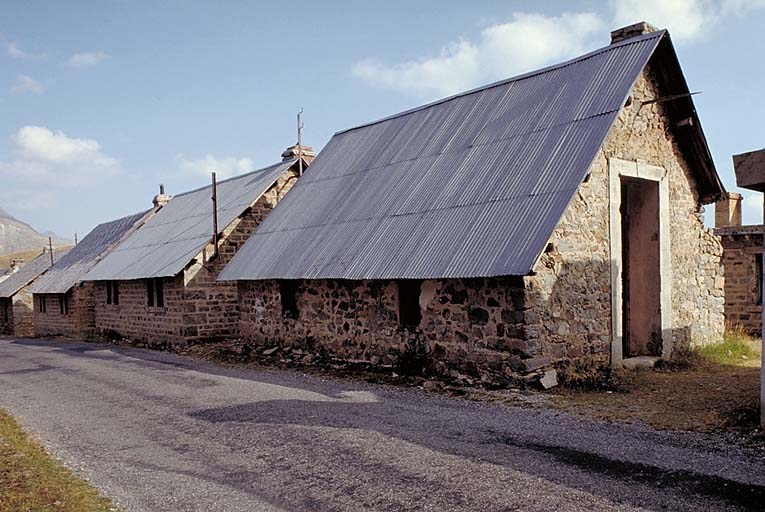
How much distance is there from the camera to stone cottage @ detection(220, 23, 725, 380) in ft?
31.1

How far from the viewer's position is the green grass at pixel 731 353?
464 inches

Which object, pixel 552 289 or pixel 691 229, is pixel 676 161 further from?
pixel 552 289

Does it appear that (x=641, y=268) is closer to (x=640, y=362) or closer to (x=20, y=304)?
(x=640, y=362)

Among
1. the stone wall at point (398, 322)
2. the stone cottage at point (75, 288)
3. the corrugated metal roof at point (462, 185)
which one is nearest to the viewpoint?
the stone wall at point (398, 322)

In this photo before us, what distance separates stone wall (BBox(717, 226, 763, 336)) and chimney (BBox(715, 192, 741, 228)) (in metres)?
1.61

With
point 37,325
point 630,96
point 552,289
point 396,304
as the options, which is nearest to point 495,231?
point 552,289

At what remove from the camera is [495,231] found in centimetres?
973

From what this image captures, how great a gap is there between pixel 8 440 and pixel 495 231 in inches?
270

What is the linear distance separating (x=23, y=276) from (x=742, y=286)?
35.1 meters

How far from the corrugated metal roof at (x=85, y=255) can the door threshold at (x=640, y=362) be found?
2116 centimetres

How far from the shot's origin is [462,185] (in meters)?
11.4

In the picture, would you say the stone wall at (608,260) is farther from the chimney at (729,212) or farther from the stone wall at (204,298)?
the stone wall at (204,298)

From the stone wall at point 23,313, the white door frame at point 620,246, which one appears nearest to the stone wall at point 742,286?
the white door frame at point 620,246

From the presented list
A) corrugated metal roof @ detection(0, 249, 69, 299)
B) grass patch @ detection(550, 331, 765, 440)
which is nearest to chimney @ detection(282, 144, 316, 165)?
grass patch @ detection(550, 331, 765, 440)
